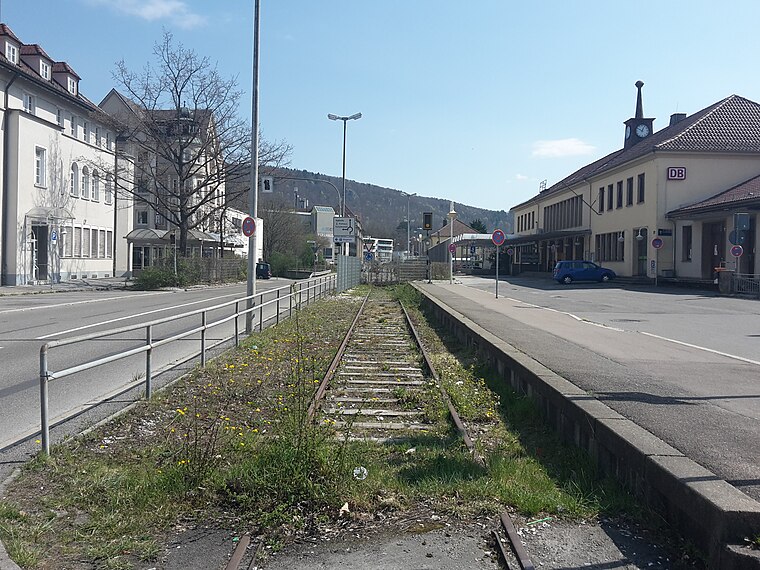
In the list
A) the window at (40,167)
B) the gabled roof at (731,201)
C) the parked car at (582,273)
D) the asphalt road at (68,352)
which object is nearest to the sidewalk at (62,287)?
the window at (40,167)

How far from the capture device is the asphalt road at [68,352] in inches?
336

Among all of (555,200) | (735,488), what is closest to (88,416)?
(735,488)

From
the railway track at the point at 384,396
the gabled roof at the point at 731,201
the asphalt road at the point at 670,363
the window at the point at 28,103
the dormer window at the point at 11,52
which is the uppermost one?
the dormer window at the point at 11,52

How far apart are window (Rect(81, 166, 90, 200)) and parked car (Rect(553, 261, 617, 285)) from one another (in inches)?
1194

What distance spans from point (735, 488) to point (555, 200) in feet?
220

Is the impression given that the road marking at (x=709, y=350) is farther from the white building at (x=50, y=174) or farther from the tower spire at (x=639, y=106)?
the tower spire at (x=639, y=106)

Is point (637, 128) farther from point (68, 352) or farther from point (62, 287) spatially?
point (68, 352)

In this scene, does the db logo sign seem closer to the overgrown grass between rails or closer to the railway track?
the railway track

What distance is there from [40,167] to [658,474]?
4159cm

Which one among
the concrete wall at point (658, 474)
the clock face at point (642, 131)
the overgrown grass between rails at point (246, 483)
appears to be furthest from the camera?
the clock face at point (642, 131)

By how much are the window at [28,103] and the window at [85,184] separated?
682cm

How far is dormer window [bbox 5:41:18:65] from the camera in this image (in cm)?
3809

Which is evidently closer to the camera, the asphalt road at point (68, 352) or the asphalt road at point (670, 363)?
the asphalt road at point (670, 363)

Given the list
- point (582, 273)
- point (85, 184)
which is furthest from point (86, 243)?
point (582, 273)
